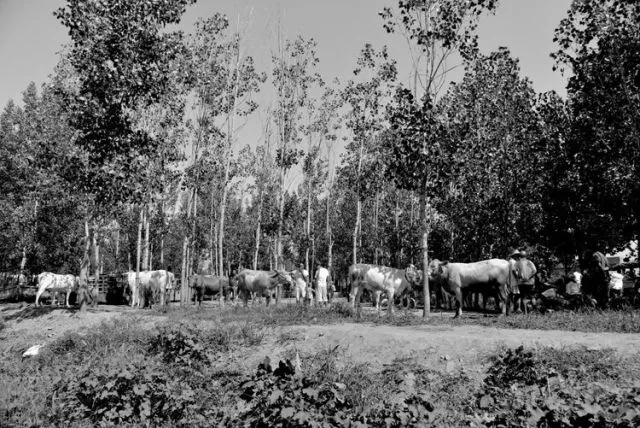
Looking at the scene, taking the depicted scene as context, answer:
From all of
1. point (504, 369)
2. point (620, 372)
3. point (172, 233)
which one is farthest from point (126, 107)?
point (172, 233)

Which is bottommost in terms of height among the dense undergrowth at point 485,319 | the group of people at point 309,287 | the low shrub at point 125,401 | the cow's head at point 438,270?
the low shrub at point 125,401

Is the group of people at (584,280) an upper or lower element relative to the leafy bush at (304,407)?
upper

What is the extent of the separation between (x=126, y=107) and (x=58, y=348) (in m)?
9.32

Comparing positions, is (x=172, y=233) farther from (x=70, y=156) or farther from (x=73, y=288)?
(x=70, y=156)

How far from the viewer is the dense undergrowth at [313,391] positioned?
6.11 m

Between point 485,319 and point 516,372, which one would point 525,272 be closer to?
point 485,319

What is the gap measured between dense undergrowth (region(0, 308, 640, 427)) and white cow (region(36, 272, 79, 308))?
16242mm

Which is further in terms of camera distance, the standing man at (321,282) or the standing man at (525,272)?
the standing man at (321,282)

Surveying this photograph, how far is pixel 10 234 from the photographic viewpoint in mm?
33500

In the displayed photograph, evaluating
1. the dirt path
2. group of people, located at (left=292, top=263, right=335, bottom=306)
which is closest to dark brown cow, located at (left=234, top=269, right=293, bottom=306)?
group of people, located at (left=292, top=263, right=335, bottom=306)

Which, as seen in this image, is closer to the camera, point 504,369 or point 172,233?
point 504,369

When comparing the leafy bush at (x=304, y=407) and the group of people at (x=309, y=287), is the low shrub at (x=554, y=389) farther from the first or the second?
the group of people at (x=309, y=287)

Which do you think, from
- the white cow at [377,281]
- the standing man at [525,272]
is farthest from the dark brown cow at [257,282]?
the standing man at [525,272]

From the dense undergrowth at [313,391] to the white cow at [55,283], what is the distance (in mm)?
16242
